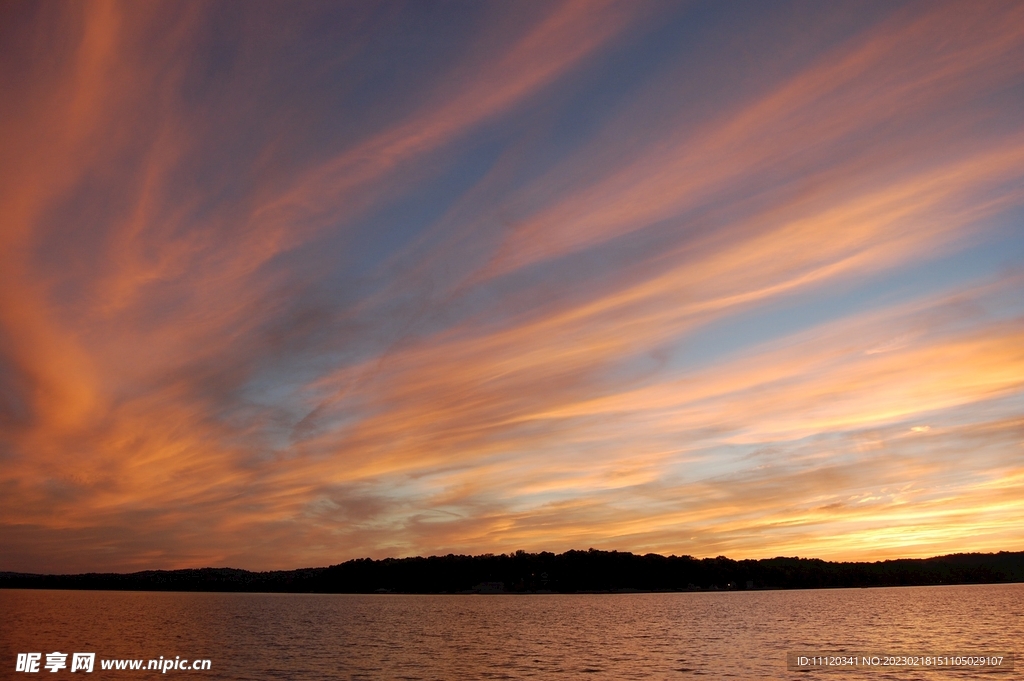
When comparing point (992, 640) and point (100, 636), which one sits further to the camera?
point (100, 636)

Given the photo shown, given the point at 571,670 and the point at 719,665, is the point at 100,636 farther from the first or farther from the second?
the point at 719,665

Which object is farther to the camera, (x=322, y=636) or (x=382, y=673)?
(x=322, y=636)

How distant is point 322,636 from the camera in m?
124

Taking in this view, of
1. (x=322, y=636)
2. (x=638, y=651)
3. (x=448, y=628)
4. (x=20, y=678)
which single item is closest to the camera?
(x=20, y=678)

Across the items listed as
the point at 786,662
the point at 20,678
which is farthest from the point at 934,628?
the point at 20,678

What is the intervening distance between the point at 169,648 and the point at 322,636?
100.0 feet

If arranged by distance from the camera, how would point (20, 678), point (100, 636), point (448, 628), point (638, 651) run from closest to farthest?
point (20, 678) → point (638, 651) → point (100, 636) → point (448, 628)

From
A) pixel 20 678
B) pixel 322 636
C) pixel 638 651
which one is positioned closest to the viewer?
pixel 20 678

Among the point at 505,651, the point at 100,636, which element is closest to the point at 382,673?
the point at 505,651

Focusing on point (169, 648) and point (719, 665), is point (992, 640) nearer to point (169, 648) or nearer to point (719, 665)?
point (719, 665)

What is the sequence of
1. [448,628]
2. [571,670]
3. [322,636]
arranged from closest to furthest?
[571,670], [322,636], [448,628]

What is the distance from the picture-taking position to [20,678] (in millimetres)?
65375

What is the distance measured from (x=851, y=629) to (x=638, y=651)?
53900 millimetres

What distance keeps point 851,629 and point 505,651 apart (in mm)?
69307
